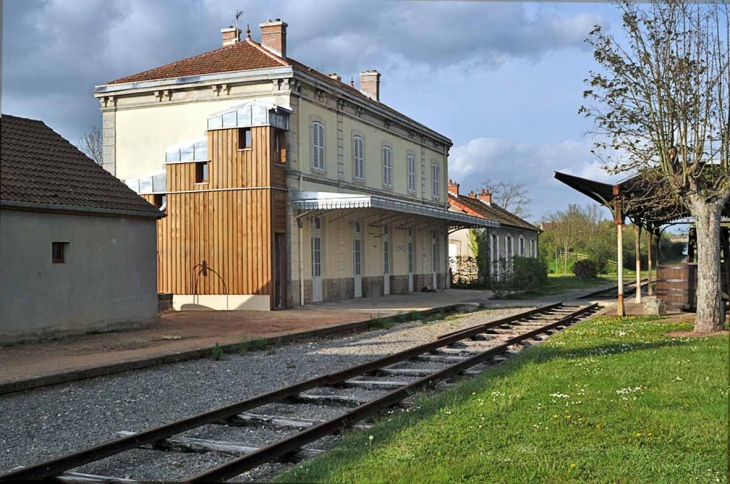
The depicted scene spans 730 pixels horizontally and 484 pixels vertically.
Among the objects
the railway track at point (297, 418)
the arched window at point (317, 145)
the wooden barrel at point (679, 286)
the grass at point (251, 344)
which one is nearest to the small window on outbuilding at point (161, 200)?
the arched window at point (317, 145)

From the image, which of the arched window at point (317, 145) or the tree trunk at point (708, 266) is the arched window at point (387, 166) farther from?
the tree trunk at point (708, 266)

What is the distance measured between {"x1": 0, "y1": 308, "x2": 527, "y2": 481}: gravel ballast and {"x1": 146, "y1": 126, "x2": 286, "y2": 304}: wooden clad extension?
25.2ft

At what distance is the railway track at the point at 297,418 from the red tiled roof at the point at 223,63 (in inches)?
495

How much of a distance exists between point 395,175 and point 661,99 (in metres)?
16.7

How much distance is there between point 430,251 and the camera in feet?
108

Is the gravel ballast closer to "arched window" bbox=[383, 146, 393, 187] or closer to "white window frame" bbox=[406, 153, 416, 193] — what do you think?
"arched window" bbox=[383, 146, 393, 187]

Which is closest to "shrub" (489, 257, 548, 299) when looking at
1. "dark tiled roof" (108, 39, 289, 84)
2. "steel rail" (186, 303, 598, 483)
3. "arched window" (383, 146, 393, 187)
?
"arched window" (383, 146, 393, 187)

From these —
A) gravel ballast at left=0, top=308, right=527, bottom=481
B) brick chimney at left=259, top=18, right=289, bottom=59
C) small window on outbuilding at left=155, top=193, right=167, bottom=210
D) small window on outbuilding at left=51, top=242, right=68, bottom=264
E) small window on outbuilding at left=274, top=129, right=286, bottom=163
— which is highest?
brick chimney at left=259, top=18, right=289, bottom=59

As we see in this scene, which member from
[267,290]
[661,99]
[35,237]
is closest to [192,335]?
[35,237]

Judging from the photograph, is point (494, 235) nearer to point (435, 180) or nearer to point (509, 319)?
point (435, 180)

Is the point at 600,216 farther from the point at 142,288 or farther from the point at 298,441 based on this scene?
the point at 298,441

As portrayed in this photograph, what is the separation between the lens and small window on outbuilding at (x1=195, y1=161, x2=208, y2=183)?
21.8 metres

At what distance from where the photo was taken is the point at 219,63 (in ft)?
76.1

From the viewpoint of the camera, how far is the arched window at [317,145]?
75.2 feet
